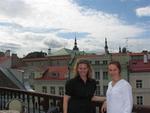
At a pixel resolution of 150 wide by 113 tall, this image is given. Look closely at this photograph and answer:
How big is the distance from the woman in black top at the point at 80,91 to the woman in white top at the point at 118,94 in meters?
0.38

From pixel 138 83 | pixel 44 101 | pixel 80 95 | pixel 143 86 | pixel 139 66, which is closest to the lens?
pixel 80 95

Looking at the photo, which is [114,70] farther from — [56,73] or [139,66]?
[56,73]

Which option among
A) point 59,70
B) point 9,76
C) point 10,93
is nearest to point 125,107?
point 10,93

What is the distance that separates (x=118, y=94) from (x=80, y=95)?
0.61 metres

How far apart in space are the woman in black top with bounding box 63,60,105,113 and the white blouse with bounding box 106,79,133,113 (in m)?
0.45

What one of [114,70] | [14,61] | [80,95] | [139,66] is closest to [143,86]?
[139,66]

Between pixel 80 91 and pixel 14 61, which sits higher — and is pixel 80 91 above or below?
above

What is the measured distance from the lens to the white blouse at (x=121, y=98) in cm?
420

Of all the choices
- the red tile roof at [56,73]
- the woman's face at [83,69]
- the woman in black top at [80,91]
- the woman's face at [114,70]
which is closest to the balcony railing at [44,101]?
the woman in black top at [80,91]

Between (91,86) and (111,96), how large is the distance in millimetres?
492

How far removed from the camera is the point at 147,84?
51906 millimetres

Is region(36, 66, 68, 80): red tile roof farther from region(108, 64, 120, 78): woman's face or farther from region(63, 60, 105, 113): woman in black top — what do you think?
region(108, 64, 120, 78): woman's face

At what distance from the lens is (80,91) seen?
4.70 m

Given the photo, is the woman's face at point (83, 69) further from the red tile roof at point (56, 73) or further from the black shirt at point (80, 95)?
the red tile roof at point (56, 73)
